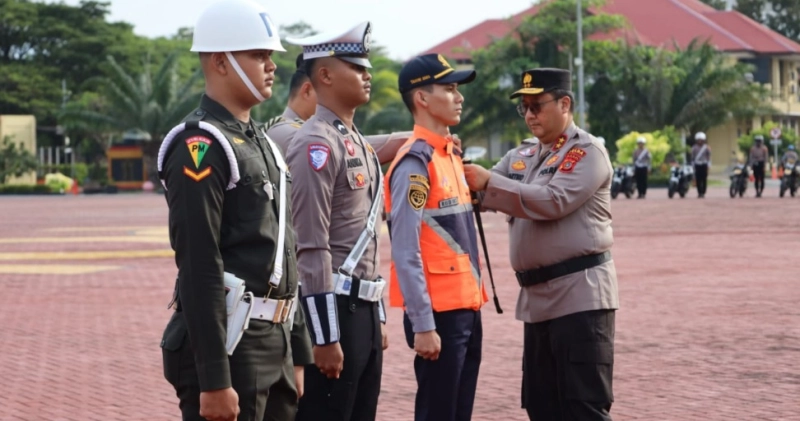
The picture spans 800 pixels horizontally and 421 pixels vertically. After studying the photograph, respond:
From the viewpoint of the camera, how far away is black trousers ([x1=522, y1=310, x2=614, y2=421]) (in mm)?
5316

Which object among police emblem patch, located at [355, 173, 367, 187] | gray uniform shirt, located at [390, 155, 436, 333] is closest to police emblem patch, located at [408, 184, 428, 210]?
gray uniform shirt, located at [390, 155, 436, 333]

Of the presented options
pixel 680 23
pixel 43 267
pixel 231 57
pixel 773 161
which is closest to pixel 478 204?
pixel 231 57

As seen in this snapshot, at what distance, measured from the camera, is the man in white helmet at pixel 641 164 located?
114 feet

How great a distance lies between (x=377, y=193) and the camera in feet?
16.5

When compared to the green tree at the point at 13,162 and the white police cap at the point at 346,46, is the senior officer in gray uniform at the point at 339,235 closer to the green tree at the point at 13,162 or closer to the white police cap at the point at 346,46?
the white police cap at the point at 346,46

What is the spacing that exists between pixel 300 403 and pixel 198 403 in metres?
1.08

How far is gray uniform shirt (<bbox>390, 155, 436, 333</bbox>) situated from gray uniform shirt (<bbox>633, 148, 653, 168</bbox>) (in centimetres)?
3006

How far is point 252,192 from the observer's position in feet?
12.5

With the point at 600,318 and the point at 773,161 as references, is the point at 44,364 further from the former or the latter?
the point at 773,161

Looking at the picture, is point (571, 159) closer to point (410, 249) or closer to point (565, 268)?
point (565, 268)

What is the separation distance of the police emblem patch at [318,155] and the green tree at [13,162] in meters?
65.1

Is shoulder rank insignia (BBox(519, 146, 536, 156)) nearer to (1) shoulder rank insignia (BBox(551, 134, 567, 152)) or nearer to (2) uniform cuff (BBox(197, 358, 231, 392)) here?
(1) shoulder rank insignia (BBox(551, 134, 567, 152))

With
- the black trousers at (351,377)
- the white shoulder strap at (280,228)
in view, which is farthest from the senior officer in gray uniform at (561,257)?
the white shoulder strap at (280,228)

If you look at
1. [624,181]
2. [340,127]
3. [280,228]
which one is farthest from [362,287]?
[624,181]
